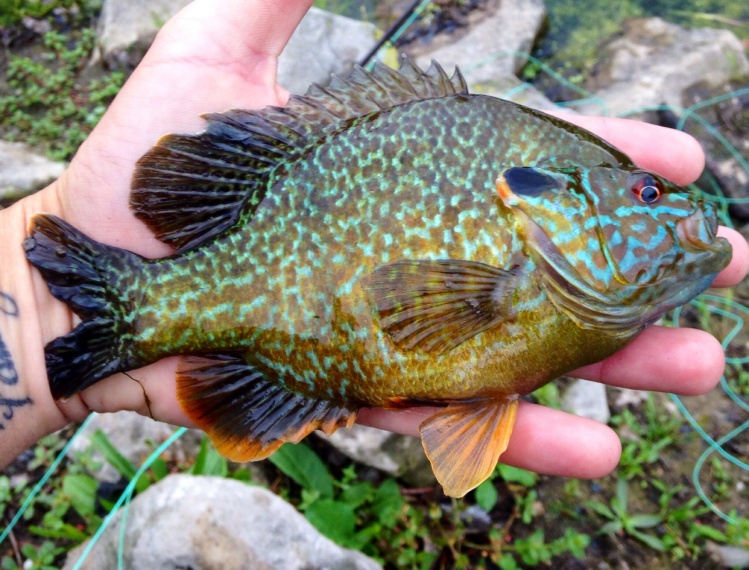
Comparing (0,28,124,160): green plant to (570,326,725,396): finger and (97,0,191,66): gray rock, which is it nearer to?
(97,0,191,66): gray rock

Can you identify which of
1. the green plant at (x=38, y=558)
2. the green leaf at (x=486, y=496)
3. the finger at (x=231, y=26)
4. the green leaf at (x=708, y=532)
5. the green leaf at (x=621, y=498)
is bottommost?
the green leaf at (x=708, y=532)

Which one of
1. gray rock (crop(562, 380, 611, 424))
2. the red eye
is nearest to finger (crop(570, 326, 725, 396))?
the red eye

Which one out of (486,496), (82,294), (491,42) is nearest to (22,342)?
(82,294)

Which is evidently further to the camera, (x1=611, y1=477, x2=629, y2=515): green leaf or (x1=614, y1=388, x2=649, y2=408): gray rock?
(x1=614, y1=388, x2=649, y2=408): gray rock

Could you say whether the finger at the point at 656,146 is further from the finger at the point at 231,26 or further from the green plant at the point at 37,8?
the green plant at the point at 37,8

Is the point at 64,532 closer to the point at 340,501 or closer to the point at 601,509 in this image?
the point at 340,501

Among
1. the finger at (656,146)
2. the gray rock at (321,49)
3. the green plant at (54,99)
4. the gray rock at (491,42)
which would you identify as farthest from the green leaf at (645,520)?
the green plant at (54,99)

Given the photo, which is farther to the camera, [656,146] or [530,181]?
[656,146]
